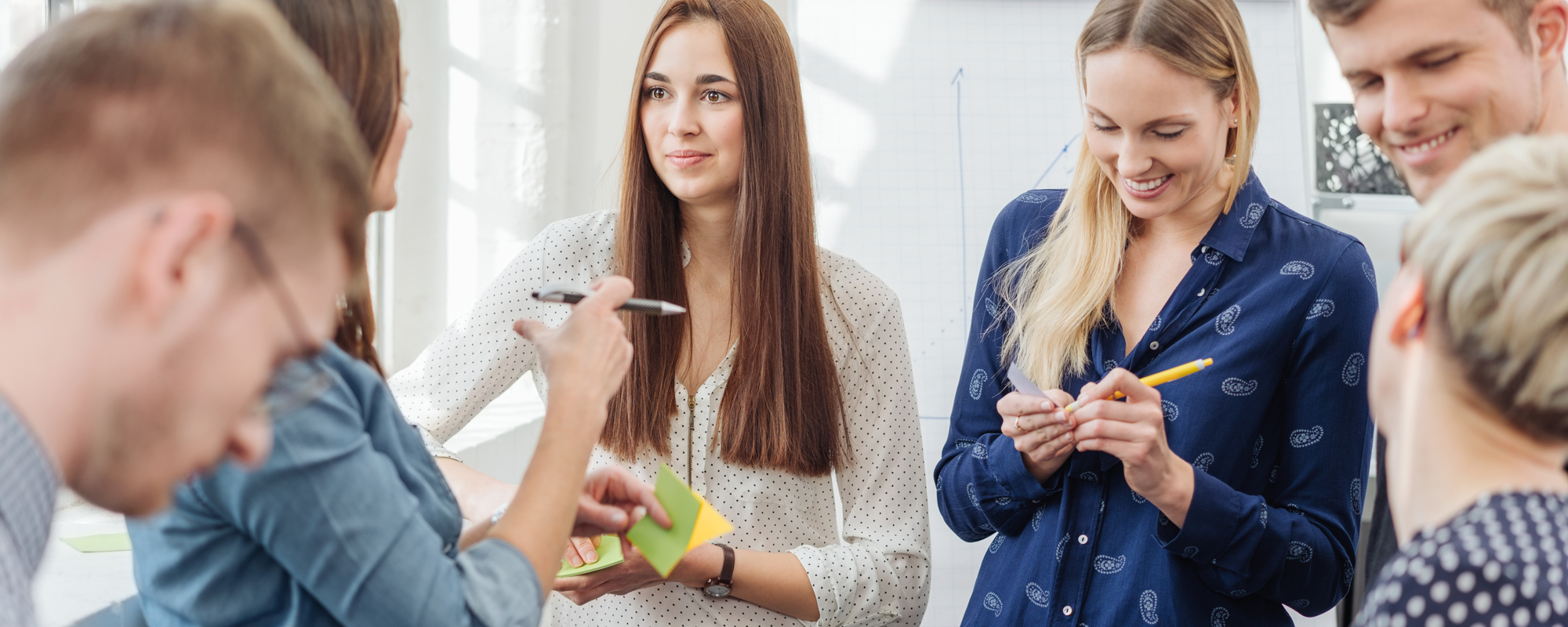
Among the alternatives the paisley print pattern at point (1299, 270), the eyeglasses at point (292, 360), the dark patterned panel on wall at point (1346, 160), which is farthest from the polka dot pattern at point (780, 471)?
the dark patterned panel on wall at point (1346, 160)

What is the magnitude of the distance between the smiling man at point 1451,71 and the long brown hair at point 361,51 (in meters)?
1.05

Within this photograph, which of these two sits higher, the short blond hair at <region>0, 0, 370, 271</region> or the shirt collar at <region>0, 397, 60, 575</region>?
the short blond hair at <region>0, 0, 370, 271</region>

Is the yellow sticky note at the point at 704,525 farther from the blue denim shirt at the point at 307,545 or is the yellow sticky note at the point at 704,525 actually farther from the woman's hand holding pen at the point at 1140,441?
the woman's hand holding pen at the point at 1140,441

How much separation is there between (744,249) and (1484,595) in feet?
3.99

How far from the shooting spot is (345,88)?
0.96m

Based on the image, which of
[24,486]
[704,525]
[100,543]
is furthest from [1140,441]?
[100,543]

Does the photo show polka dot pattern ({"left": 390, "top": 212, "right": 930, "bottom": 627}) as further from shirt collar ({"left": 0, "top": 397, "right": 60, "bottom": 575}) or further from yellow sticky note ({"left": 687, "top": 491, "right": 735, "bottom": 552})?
shirt collar ({"left": 0, "top": 397, "right": 60, "bottom": 575})

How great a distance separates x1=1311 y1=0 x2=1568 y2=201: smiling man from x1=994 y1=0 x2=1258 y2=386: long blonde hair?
35 cm

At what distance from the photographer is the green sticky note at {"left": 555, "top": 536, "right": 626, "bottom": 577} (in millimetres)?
1426

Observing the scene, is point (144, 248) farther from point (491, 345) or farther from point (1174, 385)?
point (1174, 385)

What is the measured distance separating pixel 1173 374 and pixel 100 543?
1.65 m

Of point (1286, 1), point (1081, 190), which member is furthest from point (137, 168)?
point (1286, 1)

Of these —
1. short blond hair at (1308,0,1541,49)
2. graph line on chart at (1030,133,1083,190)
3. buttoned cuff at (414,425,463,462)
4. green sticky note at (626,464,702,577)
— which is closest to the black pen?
green sticky note at (626,464,702,577)

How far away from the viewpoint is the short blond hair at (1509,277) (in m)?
0.77
